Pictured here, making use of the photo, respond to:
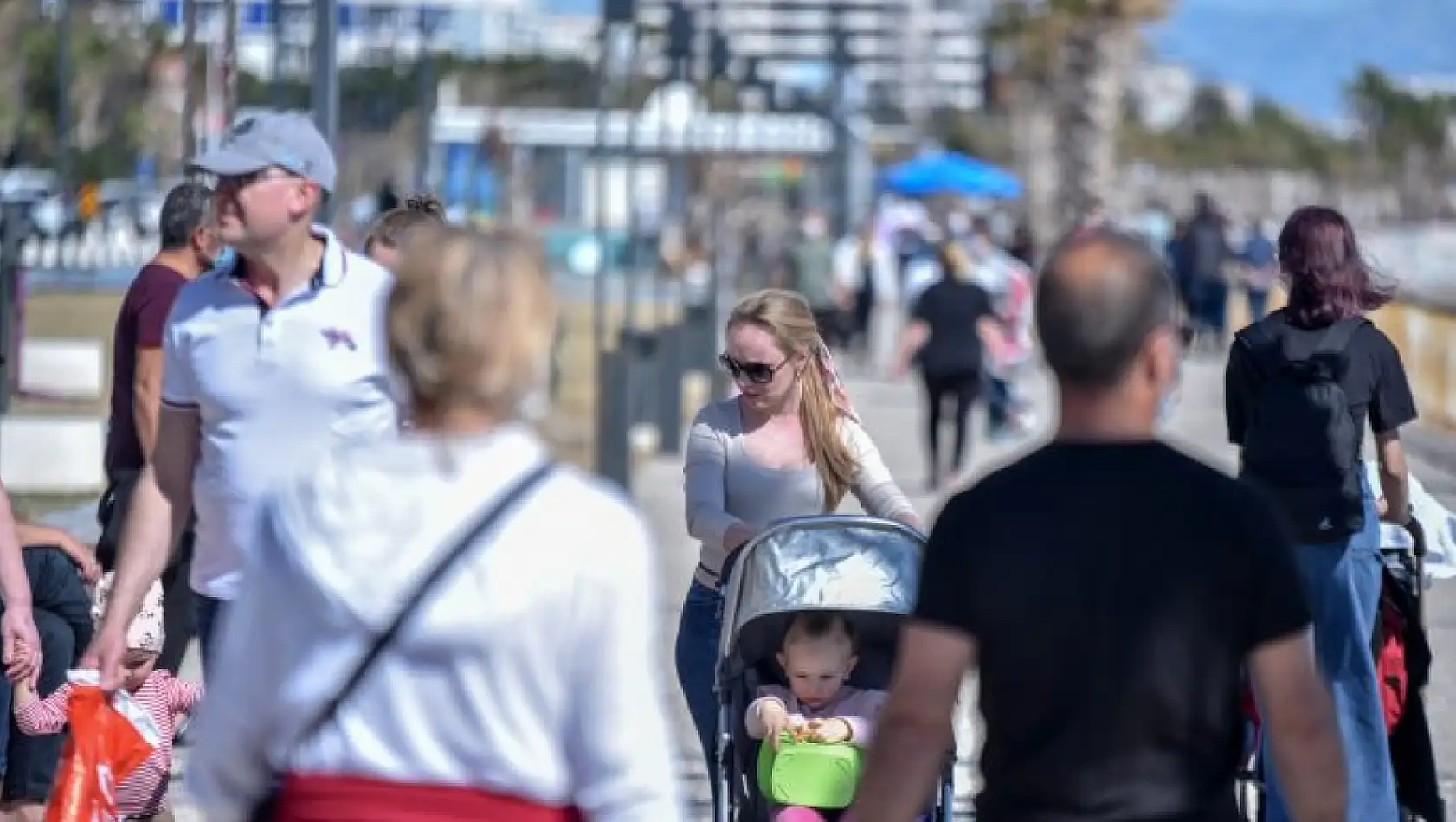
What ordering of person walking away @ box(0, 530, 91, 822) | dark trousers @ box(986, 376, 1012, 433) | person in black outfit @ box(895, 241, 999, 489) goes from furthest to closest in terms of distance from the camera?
dark trousers @ box(986, 376, 1012, 433)
person in black outfit @ box(895, 241, 999, 489)
person walking away @ box(0, 530, 91, 822)

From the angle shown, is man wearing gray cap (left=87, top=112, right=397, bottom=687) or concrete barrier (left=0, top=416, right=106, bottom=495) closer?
man wearing gray cap (left=87, top=112, right=397, bottom=687)

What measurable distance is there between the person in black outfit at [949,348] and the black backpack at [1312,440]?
10993 millimetres

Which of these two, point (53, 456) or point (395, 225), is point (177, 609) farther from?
point (53, 456)

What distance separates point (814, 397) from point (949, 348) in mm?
11667

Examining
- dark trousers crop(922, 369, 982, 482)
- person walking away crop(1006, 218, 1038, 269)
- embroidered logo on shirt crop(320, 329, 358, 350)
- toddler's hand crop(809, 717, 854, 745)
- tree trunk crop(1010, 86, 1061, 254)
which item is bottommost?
tree trunk crop(1010, 86, 1061, 254)

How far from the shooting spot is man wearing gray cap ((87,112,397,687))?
18.4 feet

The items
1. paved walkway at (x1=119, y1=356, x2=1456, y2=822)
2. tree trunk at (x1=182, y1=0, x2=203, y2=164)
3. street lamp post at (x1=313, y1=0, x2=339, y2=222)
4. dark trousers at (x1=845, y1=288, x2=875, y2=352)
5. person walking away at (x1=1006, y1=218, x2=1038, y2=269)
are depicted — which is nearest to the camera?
paved walkway at (x1=119, y1=356, x2=1456, y2=822)

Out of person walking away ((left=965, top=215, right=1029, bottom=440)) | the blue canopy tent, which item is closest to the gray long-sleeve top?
person walking away ((left=965, top=215, right=1029, bottom=440))

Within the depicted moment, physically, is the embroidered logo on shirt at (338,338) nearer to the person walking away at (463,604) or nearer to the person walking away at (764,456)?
the person walking away at (764,456)

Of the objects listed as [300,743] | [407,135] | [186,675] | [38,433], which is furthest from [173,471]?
[407,135]

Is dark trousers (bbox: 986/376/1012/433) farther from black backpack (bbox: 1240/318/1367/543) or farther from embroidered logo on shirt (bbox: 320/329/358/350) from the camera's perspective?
embroidered logo on shirt (bbox: 320/329/358/350)

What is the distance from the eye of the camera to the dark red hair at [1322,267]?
6.83 meters

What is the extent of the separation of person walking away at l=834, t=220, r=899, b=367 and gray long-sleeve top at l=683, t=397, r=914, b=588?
24799 millimetres

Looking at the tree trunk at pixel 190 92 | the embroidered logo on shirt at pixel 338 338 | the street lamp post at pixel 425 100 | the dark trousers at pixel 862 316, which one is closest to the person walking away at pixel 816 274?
the dark trousers at pixel 862 316
